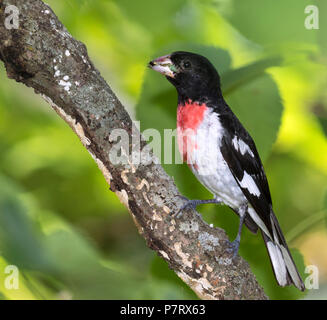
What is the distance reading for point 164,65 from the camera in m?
1.55

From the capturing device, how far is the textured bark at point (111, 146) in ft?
3.96

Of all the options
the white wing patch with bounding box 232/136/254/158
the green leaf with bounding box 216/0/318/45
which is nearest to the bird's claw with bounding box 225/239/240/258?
the white wing patch with bounding box 232/136/254/158

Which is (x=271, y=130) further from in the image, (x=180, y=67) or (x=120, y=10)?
(x=120, y=10)

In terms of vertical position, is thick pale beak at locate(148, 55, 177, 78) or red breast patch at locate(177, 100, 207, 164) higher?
thick pale beak at locate(148, 55, 177, 78)

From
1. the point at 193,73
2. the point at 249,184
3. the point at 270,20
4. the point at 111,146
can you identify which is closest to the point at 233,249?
the point at 249,184

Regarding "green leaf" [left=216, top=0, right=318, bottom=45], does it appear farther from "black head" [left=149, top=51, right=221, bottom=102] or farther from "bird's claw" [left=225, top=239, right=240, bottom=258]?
"bird's claw" [left=225, top=239, right=240, bottom=258]

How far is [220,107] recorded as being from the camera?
60.2 inches

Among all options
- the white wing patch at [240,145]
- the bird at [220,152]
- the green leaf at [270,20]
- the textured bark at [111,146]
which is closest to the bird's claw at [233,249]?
the textured bark at [111,146]

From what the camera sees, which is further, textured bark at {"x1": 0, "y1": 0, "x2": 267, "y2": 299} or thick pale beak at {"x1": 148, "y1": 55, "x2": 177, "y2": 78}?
thick pale beak at {"x1": 148, "y1": 55, "x2": 177, "y2": 78}

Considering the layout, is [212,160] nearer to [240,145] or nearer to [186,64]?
[240,145]

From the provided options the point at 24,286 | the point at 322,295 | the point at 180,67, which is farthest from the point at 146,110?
the point at 322,295

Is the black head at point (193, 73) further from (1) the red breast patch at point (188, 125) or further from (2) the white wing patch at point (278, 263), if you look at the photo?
(2) the white wing patch at point (278, 263)

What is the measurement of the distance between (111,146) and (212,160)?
404mm

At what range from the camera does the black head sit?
1551 mm
